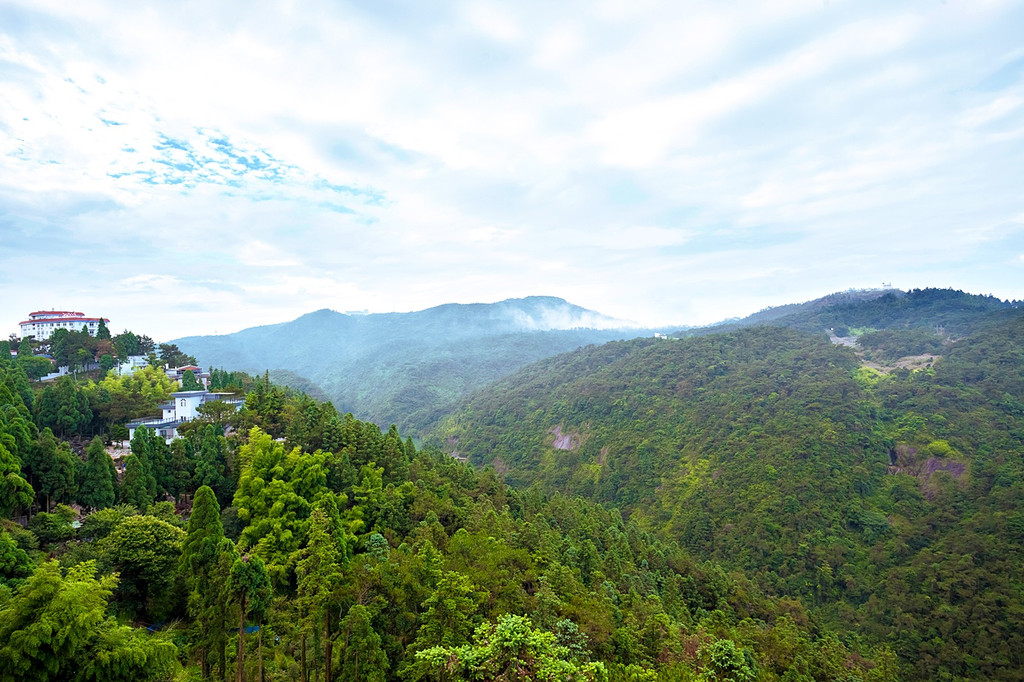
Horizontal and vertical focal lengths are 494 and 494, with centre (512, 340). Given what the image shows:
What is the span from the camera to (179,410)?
43.6 meters

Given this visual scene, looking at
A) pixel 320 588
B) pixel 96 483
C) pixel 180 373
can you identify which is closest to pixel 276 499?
pixel 96 483

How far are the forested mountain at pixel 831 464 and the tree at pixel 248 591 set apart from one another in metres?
55.0

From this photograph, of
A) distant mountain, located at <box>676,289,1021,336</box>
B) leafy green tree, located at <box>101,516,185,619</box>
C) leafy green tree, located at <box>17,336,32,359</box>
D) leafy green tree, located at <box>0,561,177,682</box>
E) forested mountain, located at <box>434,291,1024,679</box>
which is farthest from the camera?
distant mountain, located at <box>676,289,1021,336</box>

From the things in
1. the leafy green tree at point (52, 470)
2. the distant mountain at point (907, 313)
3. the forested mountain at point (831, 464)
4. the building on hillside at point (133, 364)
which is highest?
the distant mountain at point (907, 313)

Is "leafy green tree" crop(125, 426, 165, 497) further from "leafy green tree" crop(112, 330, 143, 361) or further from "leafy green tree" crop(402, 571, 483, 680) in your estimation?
"leafy green tree" crop(112, 330, 143, 361)

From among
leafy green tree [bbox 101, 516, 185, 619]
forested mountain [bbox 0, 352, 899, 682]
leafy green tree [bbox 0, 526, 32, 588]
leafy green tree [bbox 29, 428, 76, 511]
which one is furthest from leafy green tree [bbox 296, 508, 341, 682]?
leafy green tree [bbox 29, 428, 76, 511]

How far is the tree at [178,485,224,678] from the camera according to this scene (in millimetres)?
16422

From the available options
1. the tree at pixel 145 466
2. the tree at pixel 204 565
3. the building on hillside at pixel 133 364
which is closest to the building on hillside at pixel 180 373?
the building on hillside at pixel 133 364

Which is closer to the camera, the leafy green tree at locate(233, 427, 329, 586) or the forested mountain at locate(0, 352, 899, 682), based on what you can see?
the forested mountain at locate(0, 352, 899, 682)

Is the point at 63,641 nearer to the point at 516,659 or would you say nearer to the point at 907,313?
the point at 516,659

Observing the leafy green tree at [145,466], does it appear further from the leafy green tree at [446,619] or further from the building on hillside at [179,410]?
the leafy green tree at [446,619]

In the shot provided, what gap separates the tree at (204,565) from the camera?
53.9 ft

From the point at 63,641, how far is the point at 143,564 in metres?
11.8

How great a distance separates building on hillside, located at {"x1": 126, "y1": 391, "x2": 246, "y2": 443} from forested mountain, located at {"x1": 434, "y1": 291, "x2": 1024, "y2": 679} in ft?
169
